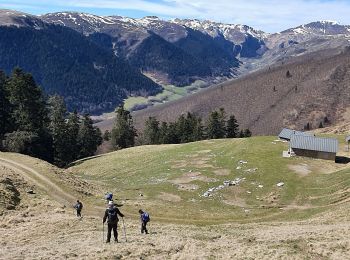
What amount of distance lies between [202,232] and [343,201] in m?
29.9

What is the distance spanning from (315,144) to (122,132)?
7611cm

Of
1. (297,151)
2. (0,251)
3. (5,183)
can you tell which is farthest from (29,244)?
(297,151)

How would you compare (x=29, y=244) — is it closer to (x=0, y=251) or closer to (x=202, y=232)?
(x=0, y=251)

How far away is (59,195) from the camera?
173 feet

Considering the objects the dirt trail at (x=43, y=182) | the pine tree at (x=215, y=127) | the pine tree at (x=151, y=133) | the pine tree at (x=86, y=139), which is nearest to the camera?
the dirt trail at (x=43, y=182)

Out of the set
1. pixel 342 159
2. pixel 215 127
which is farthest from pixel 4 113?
pixel 342 159

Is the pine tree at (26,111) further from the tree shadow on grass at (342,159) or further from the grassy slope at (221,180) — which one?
the tree shadow on grass at (342,159)

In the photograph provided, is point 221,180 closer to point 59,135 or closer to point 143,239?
point 143,239

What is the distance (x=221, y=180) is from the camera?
252ft

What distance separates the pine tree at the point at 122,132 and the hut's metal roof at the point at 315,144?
235 ft

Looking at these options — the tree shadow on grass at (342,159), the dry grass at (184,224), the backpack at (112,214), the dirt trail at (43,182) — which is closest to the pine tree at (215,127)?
the tree shadow on grass at (342,159)

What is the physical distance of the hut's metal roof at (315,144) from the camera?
91.5 metres

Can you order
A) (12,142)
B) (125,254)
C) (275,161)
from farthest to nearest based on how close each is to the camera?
1. (12,142)
2. (275,161)
3. (125,254)

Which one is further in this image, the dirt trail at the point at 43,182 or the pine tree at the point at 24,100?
the pine tree at the point at 24,100
